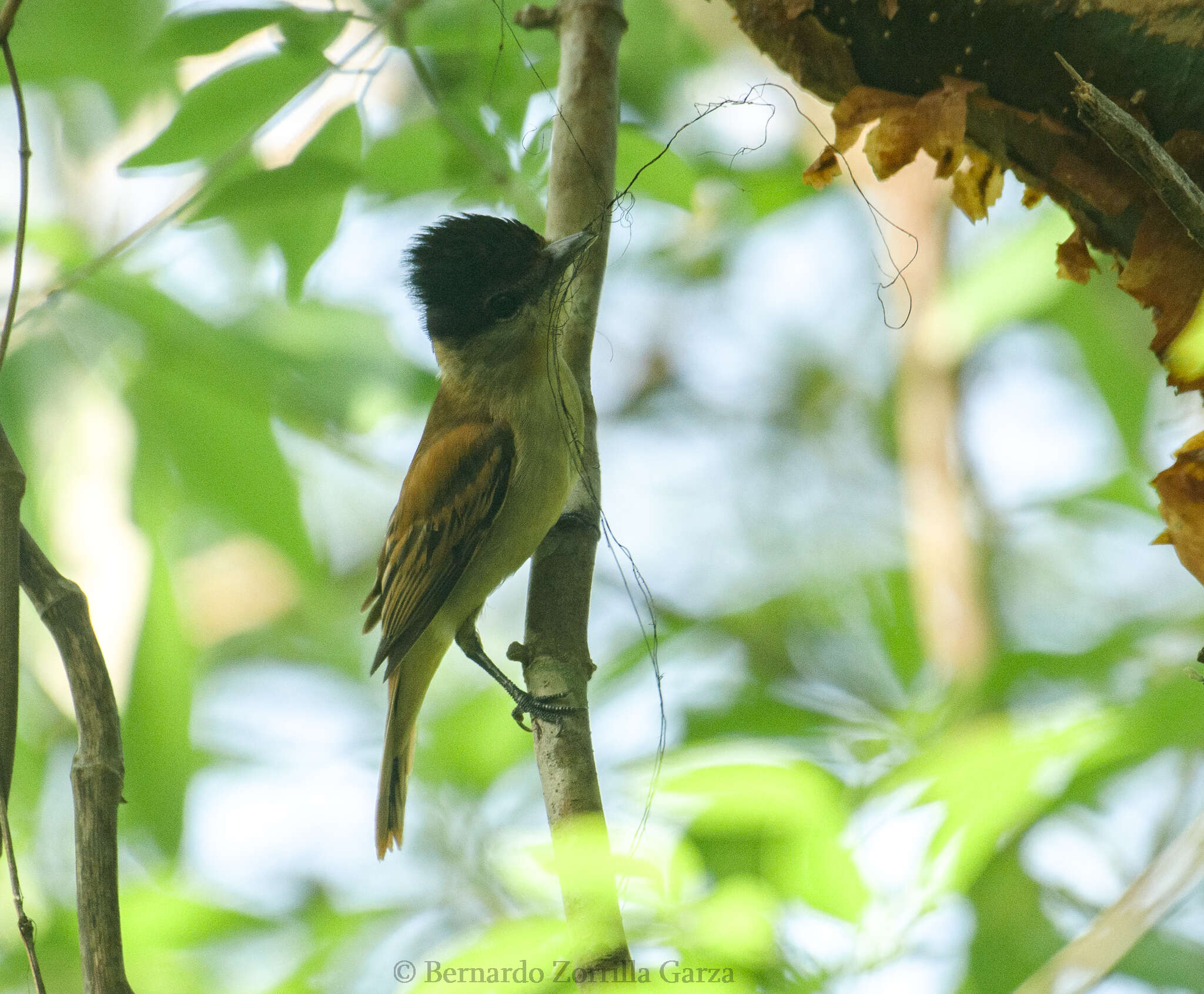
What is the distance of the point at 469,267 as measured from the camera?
3432 mm

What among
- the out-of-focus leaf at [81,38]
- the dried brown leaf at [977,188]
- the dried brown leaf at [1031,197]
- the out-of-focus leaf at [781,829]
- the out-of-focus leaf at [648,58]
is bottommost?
the out-of-focus leaf at [781,829]

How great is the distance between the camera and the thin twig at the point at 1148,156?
1416 mm

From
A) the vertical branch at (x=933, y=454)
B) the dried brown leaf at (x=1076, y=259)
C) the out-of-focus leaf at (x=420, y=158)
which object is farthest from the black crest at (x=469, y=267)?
the vertical branch at (x=933, y=454)

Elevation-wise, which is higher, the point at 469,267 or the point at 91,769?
the point at 469,267

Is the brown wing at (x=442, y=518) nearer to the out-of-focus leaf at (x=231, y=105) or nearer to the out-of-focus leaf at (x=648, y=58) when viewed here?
the out-of-focus leaf at (x=231, y=105)

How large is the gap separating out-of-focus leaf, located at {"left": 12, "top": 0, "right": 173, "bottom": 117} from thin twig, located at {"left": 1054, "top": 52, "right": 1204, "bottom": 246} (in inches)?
82.5

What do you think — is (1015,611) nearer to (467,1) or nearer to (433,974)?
(467,1)

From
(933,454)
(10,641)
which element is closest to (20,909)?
(10,641)

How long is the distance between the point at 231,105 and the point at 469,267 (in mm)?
1012

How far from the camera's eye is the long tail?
11.0 feet

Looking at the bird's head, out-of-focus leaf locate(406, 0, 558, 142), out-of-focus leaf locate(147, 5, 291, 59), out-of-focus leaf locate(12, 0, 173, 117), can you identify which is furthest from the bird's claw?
out-of-focus leaf locate(12, 0, 173, 117)

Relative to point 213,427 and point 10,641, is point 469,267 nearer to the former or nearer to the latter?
point 213,427

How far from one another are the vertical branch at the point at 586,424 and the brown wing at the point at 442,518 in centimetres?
41

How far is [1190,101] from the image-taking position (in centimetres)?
165
